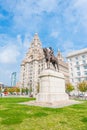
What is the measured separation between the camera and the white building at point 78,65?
68.6 m

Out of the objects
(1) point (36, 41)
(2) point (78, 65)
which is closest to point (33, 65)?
(1) point (36, 41)

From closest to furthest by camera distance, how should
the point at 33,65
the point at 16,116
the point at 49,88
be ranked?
1. the point at 16,116
2. the point at 49,88
3. the point at 33,65

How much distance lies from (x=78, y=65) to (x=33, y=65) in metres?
71.1

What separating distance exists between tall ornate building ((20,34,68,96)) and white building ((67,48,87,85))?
5649 cm

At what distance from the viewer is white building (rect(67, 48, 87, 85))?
2699 inches

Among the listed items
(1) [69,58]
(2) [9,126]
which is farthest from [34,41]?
(2) [9,126]

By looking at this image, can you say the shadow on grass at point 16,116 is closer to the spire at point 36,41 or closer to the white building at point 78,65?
the white building at point 78,65

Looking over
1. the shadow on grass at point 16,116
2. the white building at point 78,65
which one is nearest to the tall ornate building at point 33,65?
the white building at point 78,65

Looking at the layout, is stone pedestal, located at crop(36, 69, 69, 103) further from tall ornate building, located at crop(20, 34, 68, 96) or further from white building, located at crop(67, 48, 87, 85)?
tall ornate building, located at crop(20, 34, 68, 96)

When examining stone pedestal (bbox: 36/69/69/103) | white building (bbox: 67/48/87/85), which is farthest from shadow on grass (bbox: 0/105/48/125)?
white building (bbox: 67/48/87/85)

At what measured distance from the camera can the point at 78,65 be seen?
7100 cm

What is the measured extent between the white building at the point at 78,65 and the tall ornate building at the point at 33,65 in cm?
5649

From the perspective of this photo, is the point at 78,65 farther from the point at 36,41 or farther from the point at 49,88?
the point at 36,41

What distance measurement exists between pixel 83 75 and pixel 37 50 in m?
79.8
